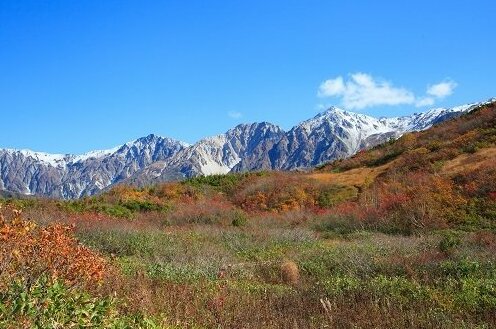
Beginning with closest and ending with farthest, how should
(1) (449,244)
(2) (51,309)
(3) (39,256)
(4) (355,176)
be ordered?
(2) (51,309)
(3) (39,256)
(1) (449,244)
(4) (355,176)

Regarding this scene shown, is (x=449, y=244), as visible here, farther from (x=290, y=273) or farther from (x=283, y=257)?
(x=283, y=257)

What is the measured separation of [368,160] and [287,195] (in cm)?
1093

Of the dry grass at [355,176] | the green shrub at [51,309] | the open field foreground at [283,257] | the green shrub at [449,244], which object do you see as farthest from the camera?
the dry grass at [355,176]

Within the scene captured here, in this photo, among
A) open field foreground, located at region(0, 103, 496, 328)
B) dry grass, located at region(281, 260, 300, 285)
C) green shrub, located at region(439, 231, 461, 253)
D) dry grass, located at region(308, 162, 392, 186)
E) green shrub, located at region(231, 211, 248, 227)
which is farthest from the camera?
dry grass, located at region(308, 162, 392, 186)

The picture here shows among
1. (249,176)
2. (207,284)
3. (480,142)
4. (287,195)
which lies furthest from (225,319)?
(249,176)

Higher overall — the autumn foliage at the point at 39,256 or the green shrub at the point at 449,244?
the autumn foliage at the point at 39,256

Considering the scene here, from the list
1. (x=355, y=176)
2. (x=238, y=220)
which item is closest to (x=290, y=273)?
(x=238, y=220)

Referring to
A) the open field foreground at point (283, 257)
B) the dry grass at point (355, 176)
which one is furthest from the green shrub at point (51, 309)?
the dry grass at point (355, 176)

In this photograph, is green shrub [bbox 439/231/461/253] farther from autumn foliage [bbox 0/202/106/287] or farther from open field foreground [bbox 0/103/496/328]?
autumn foliage [bbox 0/202/106/287]

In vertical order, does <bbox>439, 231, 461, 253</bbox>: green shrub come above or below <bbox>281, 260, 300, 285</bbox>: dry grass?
above

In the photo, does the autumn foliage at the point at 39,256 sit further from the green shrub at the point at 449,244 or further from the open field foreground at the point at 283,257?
the green shrub at the point at 449,244

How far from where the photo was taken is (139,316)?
6.28 meters

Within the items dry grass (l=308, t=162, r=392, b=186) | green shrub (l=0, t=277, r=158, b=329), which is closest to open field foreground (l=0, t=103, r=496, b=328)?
green shrub (l=0, t=277, r=158, b=329)

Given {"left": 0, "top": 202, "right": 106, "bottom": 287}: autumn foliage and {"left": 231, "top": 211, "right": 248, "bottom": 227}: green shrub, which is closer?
{"left": 0, "top": 202, "right": 106, "bottom": 287}: autumn foliage
